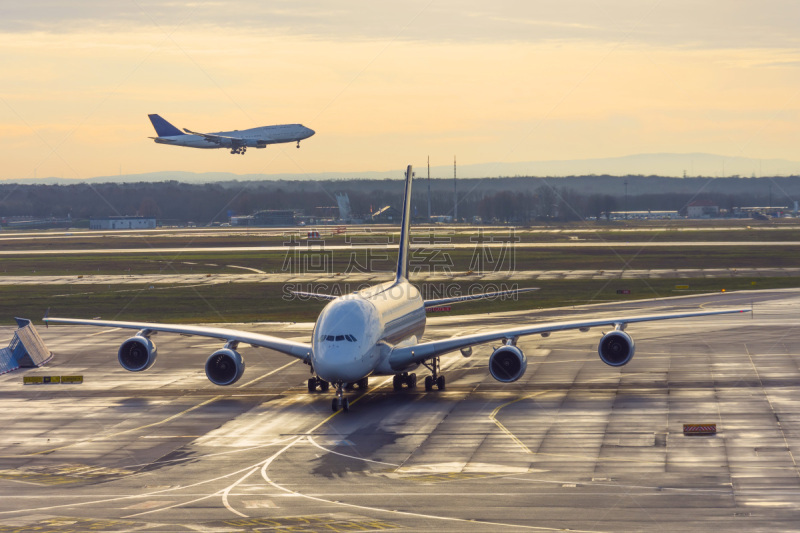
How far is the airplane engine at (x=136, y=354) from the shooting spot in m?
46.0

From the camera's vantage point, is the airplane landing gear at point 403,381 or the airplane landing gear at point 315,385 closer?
the airplane landing gear at point 315,385

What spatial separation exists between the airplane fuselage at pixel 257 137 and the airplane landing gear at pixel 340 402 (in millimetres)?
124665

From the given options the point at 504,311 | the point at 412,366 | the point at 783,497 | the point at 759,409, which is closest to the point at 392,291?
the point at 412,366

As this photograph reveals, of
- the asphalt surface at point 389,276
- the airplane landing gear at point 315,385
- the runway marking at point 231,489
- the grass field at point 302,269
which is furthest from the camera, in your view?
the asphalt surface at point 389,276

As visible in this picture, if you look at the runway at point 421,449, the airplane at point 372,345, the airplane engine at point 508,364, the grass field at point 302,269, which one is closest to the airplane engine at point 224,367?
the airplane at point 372,345

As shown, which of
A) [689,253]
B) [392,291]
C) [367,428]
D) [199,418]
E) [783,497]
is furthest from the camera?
[689,253]

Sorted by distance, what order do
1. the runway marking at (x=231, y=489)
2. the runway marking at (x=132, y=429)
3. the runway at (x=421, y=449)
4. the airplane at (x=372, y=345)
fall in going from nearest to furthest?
the runway at (x=421, y=449), the runway marking at (x=231, y=489), the runway marking at (x=132, y=429), the airplane at (x=372, y=345)

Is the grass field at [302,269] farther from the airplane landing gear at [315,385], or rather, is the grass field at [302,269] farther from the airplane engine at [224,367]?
the airplane engine at [224,367]

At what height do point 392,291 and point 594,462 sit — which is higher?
point 392,291

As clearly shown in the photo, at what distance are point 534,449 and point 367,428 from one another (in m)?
7.30

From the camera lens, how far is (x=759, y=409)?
3950 cm

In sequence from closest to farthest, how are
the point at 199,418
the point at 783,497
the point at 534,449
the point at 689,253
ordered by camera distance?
the point at 783,497 < the point at 534,449 < the point at 199,418 < the point at 689,253

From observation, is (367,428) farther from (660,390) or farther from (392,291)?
(660,390)

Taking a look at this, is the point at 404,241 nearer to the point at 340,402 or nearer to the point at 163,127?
the point at 340,402
